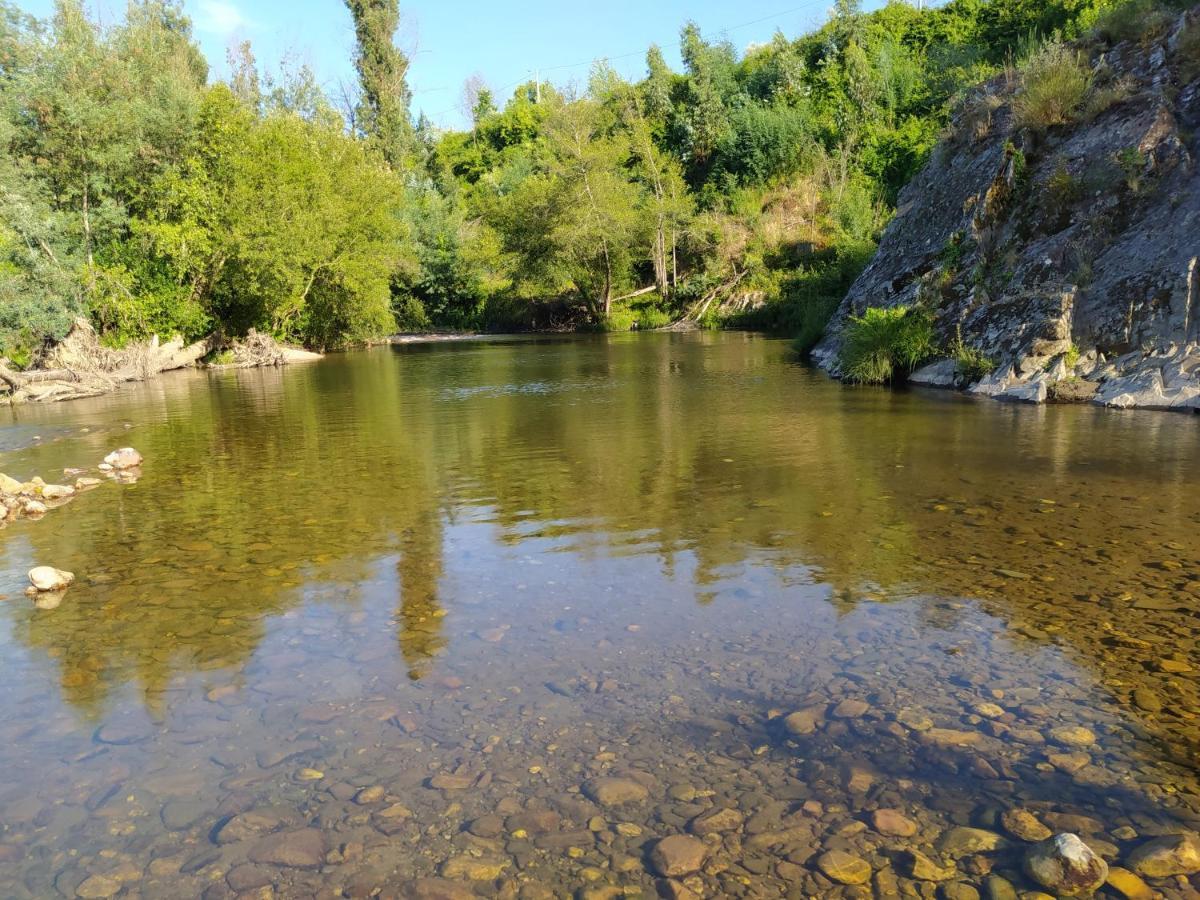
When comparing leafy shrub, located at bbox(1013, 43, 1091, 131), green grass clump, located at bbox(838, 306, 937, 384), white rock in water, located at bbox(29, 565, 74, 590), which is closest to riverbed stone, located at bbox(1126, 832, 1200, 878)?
white rock in water, located at bbox(29, 565, 74, 590)

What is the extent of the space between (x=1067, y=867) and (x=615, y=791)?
1.79 meters

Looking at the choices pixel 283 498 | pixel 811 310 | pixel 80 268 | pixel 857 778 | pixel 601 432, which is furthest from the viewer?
pixel 811 310

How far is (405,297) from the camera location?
55.1m

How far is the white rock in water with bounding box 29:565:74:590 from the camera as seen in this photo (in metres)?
6.68

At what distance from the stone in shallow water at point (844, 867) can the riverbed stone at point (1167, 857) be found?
97cm

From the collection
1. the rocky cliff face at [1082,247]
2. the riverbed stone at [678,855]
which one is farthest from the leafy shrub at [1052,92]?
the riverbed stone at [678,855]

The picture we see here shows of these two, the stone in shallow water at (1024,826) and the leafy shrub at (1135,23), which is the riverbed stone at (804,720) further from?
the leafy shrub at (1135,23)

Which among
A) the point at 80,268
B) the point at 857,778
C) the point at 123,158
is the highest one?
the point at 123,158

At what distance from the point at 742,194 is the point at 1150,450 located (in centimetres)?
4441

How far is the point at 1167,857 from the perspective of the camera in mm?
3250

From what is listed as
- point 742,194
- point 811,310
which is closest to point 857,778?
point 811,310

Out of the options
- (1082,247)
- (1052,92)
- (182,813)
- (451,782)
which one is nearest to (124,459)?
(182,813)

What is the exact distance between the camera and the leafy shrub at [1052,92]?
63.8 feet

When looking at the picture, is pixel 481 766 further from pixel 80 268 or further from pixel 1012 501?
pixel 80 268
